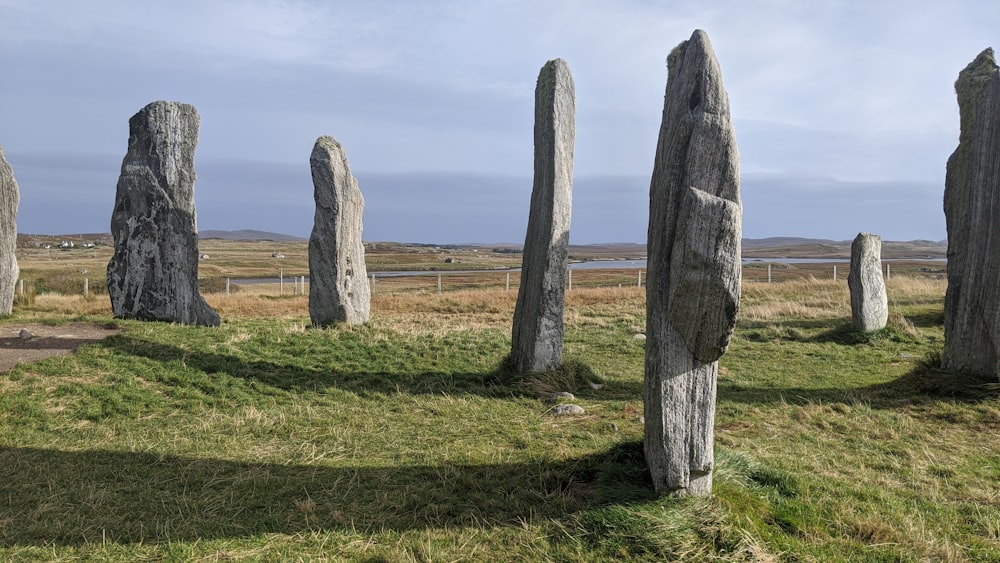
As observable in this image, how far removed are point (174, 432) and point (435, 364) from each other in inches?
191

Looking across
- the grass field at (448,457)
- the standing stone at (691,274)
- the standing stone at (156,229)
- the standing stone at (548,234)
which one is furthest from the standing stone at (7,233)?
the standing stone at (691,274)

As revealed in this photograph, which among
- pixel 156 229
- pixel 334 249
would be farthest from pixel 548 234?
pixel 156 229

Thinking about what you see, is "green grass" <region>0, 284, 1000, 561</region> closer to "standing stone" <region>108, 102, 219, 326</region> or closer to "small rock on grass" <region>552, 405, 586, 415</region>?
"small rock on grass" <region>552, 405, 586, 415</region>

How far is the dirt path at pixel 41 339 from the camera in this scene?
Answer: 10109 mm

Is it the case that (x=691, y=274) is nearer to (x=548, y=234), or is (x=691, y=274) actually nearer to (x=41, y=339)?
(x=548, y=234)

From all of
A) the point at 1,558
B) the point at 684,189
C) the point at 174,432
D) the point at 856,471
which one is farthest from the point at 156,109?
the point at 856,471

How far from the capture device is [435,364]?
11891mm

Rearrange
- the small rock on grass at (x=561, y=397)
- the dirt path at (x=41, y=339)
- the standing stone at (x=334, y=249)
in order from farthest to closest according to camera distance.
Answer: the standing stone at (x=334, y=249)
the dirt path at (x=41, y=339)
the small rock on grass at (x=561, y=397)

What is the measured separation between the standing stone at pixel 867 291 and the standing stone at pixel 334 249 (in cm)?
1134

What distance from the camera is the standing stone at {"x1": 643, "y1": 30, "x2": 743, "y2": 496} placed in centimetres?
464

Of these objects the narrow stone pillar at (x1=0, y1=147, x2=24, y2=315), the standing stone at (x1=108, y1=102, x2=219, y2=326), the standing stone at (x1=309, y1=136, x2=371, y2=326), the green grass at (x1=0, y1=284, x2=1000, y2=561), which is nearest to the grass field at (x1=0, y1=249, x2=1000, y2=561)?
the green grass at (x1=0, y1=284, x2=1000, y2=561)

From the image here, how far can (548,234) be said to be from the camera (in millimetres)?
10656

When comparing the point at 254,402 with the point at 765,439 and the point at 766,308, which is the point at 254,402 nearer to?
the point at 765,439

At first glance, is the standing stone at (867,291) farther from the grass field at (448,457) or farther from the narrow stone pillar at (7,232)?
the narrow stone pillar at (7,232)
